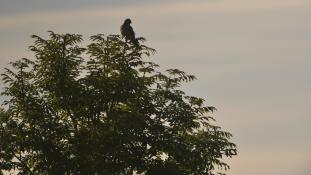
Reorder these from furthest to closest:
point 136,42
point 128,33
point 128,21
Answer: point 128,21 < point 128,33 < point 136,42

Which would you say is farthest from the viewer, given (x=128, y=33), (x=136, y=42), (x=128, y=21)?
(x=128, y=21)

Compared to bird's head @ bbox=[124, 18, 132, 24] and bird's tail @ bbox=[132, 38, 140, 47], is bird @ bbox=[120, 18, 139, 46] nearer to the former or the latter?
bird's tail @ bbox=[132, 38, 140, 47]

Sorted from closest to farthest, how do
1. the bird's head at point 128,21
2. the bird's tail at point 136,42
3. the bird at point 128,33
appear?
the bird's tail at point 136,42 < the bird at point 128,33 < the bird's head at point 128,21

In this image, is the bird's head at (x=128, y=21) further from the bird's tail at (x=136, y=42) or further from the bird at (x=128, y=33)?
the bird's tail at (x=136, y=42)

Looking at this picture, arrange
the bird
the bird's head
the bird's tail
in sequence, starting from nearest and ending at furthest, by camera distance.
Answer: the bird's tail
the bird
the bird's head

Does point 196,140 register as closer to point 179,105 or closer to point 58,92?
point 179,105

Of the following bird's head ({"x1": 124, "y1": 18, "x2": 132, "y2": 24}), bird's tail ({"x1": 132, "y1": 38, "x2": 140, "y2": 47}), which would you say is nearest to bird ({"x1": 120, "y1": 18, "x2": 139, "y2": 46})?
bird's tail ({"x1": 132, "y1": 38, "x2": 140, "y2": 47})

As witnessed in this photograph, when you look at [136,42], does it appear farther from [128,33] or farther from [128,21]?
[128,21]

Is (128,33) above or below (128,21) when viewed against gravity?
below

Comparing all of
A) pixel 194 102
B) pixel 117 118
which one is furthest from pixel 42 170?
pixel 194 102

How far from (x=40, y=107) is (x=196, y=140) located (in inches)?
296

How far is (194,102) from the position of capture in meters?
44.3

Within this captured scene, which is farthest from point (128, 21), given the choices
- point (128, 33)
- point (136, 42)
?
point (136, 42)

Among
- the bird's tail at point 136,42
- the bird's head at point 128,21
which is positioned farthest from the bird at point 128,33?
the bird's head at point 128,21
